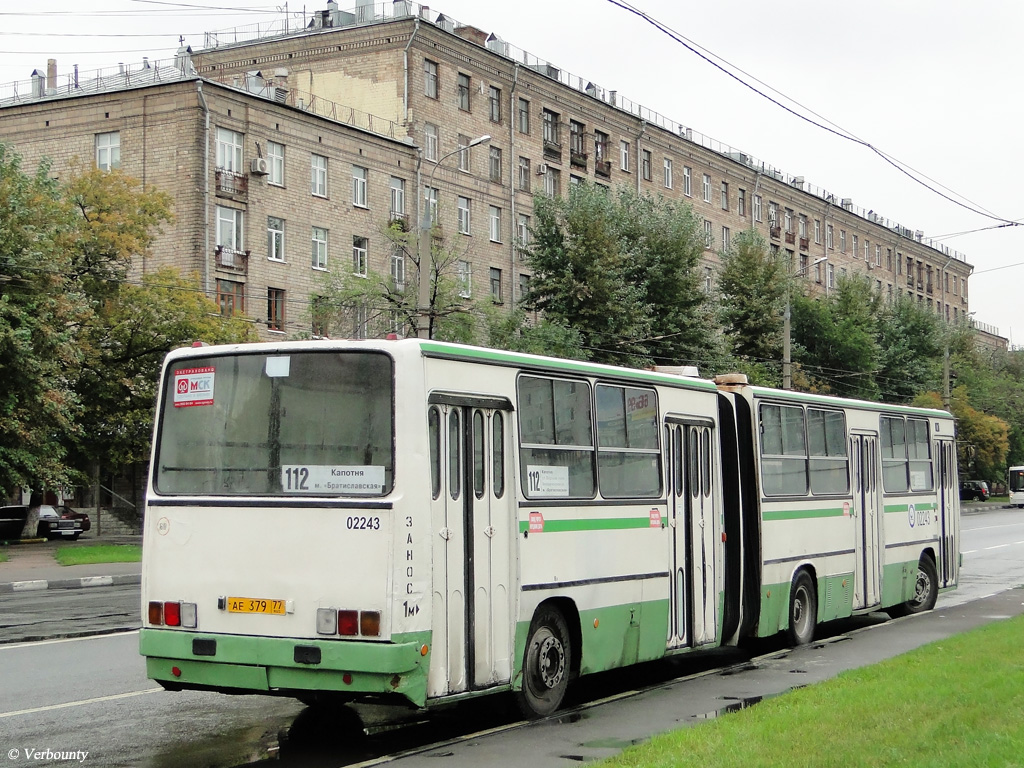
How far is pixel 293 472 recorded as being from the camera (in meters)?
8.84

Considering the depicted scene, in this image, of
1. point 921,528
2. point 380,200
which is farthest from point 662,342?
point 921,528

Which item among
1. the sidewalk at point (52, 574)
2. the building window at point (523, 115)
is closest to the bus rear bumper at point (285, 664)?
the sidewalk at point (52, 574)

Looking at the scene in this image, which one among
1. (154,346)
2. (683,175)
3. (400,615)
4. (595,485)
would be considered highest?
(683,175)

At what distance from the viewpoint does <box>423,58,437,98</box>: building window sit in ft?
174

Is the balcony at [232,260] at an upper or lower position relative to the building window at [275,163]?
lower

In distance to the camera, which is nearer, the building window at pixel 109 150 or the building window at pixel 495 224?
the building window at pixel 109 150

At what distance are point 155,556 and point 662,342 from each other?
40040 millimetres

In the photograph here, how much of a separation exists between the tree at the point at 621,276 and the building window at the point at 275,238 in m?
8.76

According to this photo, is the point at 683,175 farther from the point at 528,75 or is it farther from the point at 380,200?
the point at 380,200

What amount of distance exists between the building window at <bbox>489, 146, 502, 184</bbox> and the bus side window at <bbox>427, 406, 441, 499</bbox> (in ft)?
157

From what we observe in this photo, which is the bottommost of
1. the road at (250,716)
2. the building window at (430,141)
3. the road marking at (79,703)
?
the road at (250,716)

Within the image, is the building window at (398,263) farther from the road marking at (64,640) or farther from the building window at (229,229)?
the road marking at (64,640)

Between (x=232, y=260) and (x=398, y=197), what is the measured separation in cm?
924

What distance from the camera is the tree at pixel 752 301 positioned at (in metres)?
54.1
